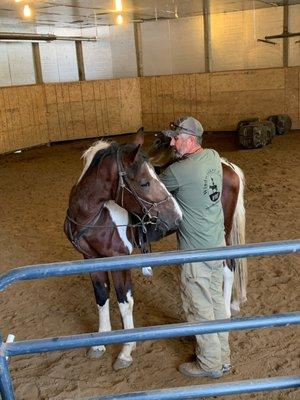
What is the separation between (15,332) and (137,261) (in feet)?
9.45

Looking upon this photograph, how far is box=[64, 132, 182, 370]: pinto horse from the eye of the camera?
3.05 meters

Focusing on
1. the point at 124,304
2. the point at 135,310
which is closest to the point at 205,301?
the point at 124,304

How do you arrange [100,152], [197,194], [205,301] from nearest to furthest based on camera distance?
[197,194]
[205,301]
[100,152]

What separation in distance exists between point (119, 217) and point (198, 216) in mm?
748

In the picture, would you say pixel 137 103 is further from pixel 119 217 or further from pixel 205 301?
pixel 205 301

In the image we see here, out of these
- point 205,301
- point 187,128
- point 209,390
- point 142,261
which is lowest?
point 205,301

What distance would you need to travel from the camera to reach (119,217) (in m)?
3.52

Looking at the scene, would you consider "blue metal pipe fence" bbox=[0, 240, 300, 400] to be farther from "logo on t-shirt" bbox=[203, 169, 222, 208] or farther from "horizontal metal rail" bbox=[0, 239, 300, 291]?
"logo on t-shirt" bbox=[203, 169, 222, 208]

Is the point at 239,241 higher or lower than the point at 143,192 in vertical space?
lower

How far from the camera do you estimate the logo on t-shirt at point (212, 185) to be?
2.98 meters

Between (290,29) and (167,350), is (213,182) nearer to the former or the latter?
(167,350)

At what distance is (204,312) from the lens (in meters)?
3.10

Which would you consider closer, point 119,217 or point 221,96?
point 119,217

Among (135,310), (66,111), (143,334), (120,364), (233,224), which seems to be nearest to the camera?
(143,334)
